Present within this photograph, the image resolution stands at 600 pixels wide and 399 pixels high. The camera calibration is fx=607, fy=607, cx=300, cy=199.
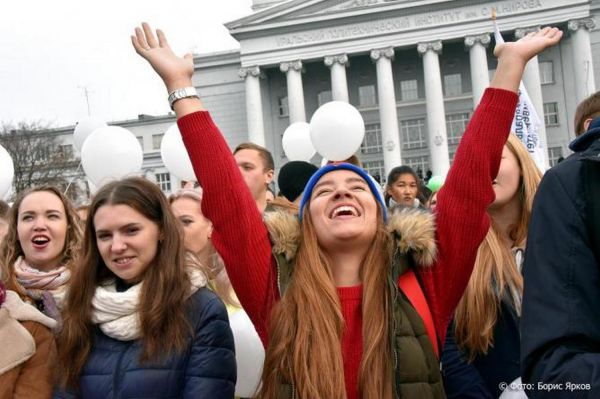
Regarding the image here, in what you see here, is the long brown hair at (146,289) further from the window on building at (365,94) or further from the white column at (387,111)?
the window on building at (365,94)

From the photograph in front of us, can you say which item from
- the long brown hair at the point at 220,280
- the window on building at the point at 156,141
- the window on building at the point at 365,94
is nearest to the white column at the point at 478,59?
the window on building at the point at 365,94

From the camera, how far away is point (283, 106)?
1859 inches

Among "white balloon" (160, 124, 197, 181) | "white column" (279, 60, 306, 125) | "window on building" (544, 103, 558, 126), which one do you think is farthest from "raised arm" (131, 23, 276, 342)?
"window on building" (544, 103, 558, 126)

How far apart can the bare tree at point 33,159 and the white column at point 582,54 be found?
3289cm

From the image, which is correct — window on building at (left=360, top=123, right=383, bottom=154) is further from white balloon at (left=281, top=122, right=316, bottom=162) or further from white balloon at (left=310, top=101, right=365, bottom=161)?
white balloon at (left=310, top=101, right=365, bottom=161)

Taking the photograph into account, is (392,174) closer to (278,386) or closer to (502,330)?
(502,330)

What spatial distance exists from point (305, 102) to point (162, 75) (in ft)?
148

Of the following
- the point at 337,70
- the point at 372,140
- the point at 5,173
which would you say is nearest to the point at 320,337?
the point at 5,173

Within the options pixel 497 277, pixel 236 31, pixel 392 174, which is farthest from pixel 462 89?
pixel 497 277

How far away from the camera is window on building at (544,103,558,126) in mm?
42844

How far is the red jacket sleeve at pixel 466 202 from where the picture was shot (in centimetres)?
251

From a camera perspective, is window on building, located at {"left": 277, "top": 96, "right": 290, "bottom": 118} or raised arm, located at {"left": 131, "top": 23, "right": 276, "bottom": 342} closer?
raised arm, located at {"left": 131, "top": 23, "right": 276, "bottom": 342}

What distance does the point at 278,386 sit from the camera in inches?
91.7

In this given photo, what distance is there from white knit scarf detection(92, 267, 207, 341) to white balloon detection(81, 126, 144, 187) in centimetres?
485
